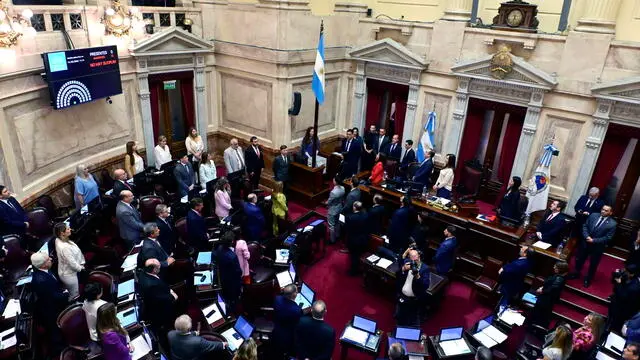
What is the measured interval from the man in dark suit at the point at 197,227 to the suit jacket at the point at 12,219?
262cm

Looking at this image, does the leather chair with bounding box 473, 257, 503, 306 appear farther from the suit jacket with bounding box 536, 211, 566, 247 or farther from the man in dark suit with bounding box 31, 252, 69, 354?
the man in dark suit with bounding box 31, 252, 69, 354

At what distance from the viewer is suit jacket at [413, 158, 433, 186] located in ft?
30.8

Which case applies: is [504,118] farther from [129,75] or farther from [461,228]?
[129,75]

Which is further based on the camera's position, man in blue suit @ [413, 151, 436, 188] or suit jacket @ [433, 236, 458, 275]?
man in blue suit @ [413, 151, 436, 188]

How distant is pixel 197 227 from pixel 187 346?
8.18ft

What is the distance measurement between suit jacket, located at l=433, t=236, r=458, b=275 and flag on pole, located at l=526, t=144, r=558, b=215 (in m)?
2.95

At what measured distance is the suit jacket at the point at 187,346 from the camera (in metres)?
4.50

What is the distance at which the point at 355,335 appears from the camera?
5.45 meters

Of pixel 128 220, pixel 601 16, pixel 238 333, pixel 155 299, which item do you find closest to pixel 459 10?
pixel 601 16

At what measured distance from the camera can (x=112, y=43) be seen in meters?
8.94

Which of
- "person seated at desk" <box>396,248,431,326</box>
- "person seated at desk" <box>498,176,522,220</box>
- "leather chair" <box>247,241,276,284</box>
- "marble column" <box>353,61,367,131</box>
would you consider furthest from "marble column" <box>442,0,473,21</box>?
"leather chair" <box>247,241,276,284</box>

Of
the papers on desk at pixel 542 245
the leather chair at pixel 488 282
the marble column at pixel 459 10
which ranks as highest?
the marble column at pixel 459 10

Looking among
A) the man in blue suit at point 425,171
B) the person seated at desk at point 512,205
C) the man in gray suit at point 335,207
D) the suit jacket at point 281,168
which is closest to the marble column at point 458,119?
the man in blue suit at point 425,171

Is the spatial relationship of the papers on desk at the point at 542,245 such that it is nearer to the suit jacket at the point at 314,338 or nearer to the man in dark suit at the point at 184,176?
the suit jacket at the point at 314,338
